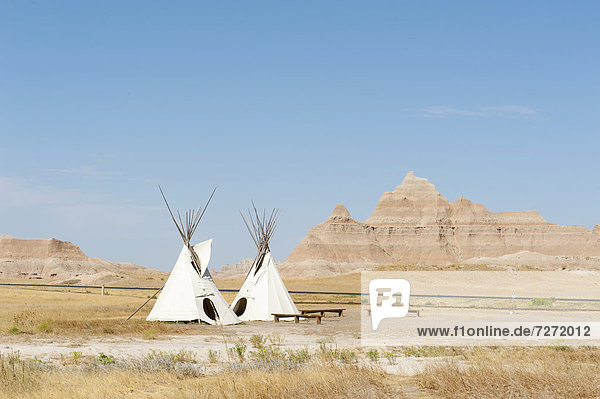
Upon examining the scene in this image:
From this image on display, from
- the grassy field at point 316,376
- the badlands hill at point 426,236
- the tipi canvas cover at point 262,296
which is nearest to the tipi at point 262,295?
the tipi canvas cover at point 262,296

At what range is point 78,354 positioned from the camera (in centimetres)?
1290

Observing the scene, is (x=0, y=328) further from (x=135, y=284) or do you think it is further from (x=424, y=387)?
(x=135, y=284)

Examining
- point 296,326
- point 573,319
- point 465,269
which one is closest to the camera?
point 296,326

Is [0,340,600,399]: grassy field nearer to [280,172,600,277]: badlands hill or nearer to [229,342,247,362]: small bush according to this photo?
[229,342,247,362]: small bush

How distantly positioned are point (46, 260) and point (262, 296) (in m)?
127

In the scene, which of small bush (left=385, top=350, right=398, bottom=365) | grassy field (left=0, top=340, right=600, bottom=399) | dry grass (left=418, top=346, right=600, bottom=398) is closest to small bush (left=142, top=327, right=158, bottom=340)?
grassy field (left=0, top=340, right=600, bottom=399)

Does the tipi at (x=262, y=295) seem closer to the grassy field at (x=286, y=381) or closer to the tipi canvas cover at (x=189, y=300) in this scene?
the tipi canvas cover at (x=189, y=300)

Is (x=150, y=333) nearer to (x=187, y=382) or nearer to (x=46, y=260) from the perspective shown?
(x=187, y=382)

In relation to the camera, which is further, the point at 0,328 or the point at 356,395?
the point at 0,328

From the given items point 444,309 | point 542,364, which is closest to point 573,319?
point 444,309

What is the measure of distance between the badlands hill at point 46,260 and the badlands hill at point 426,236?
39.7m

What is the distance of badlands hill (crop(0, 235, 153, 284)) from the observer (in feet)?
421

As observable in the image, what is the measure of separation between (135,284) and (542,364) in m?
60.4

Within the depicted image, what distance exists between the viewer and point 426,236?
168375mm
